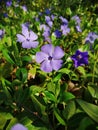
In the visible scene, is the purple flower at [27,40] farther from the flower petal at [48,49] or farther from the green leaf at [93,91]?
the green leaf at [93,91]

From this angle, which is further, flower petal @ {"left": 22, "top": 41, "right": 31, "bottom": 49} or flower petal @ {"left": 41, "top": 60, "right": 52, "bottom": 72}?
flower petal @ {"left": 22, "top": 41, "right": 31, "bottom": 49}

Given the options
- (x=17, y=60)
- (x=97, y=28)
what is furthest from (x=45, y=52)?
(x=97, y=28)

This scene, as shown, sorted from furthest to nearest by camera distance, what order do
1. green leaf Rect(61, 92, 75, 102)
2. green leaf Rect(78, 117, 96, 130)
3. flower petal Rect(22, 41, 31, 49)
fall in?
1. flower petal Rect(22, 41, 31, 49)
2. green leaf Rect(61, 92, 75, 102)
3. green leaf Rect(78, 117, 96, 130)

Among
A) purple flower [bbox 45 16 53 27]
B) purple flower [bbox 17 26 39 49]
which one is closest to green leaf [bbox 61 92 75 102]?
purple flower [bbox 17 26 39 49]

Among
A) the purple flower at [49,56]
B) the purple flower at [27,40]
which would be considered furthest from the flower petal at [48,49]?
the purple flower at [27,40]

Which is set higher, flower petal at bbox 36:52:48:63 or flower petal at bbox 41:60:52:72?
flower petal at bbox 36:52:48:63

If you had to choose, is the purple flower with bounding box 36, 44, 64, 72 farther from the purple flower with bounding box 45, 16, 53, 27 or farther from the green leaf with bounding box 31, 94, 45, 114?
the purple flower with bounding box 45, 16, 53, 27

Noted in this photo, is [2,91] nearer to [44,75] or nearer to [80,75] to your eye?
[44,75]

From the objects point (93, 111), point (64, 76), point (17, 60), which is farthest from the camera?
point (64, 76)
